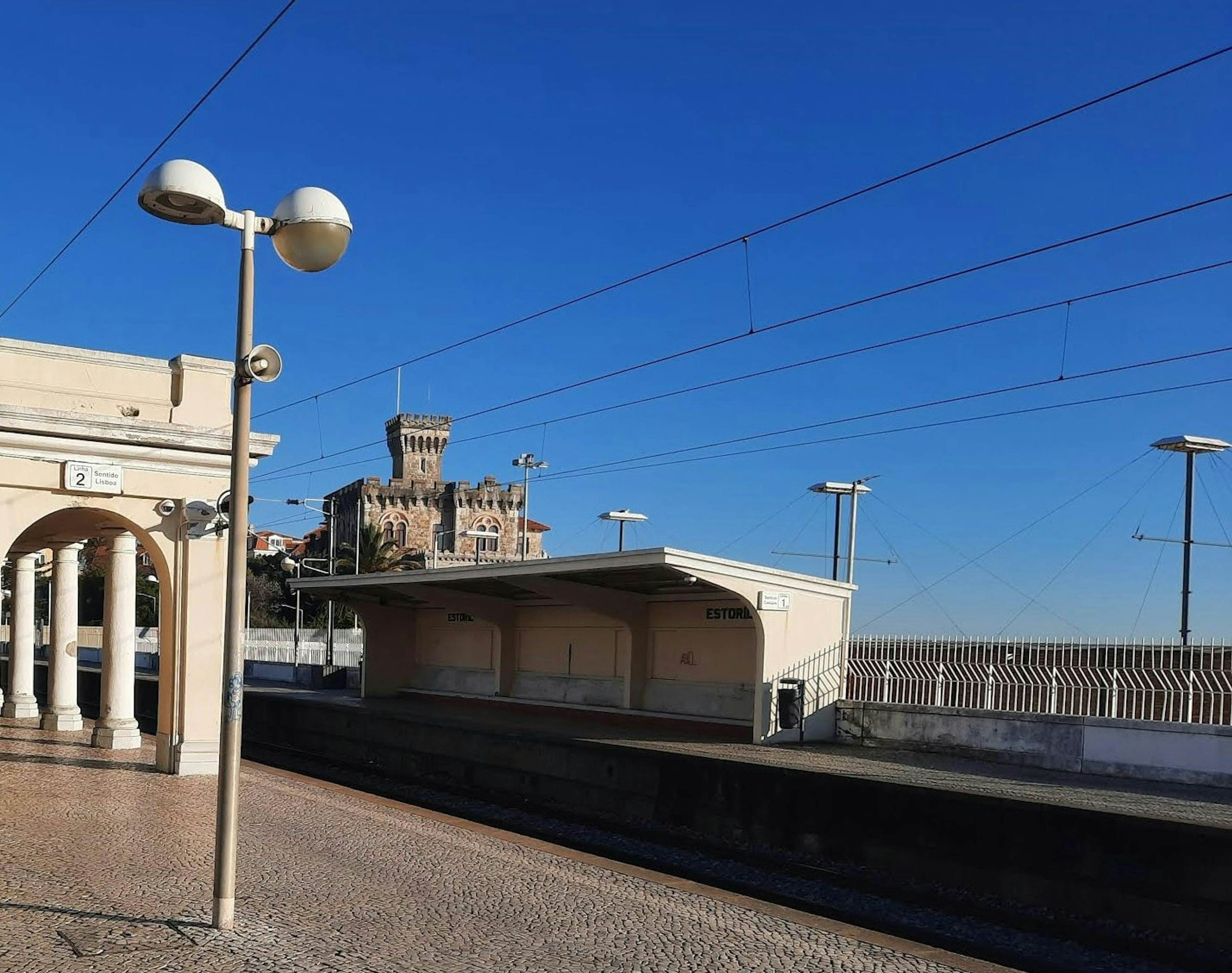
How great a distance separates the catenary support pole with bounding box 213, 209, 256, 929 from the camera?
323 inches

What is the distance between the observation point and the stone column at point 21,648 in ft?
79.6

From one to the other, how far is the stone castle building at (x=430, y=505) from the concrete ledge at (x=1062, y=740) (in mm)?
80233

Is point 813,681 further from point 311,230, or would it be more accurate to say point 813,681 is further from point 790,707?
point 311,230

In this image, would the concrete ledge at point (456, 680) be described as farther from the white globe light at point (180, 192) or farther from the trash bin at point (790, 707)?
the white globe light at point (180, 192)

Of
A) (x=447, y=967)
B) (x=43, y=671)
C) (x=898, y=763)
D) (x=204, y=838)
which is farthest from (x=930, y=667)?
(x=43, y=671)

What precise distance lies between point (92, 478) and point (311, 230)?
9144mm

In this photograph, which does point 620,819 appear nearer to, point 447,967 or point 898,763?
point 898,763

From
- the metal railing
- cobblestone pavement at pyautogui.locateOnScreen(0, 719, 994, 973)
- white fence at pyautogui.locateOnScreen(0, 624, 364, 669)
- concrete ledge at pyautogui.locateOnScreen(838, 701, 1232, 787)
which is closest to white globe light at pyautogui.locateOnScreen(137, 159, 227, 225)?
cobblestone pavement at pyautogui.locateOnScreen(0, 719, 994, 973)

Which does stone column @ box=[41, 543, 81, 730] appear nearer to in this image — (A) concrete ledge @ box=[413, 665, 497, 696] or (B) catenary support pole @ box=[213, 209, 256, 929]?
(A) concrete ledge @ box=[413, 665, 497, 696]

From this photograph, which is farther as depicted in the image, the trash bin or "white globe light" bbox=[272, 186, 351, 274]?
the trash bin

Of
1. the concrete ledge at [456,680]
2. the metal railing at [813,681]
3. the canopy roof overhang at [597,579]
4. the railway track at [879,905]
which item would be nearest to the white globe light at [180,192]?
the railway track at [879,905]

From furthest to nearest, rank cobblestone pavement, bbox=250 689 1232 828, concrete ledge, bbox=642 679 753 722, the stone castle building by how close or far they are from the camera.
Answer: the stone castle building < concrete ledge, bbox=642 679 753 722 < cobblestone pavement, bbox=250 689 1232 828

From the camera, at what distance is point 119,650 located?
19328 millimetres

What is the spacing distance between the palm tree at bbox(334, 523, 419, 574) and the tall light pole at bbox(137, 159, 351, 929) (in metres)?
60.1
